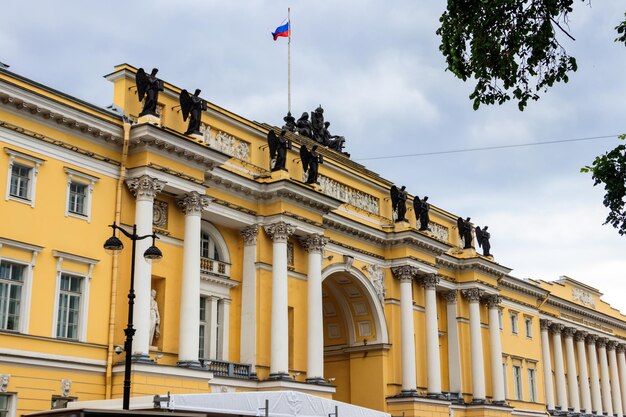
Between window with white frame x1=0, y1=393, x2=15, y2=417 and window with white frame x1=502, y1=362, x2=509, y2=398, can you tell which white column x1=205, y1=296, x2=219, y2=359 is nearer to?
window with white frame x1=0, y1=393, x2=15, y2=417

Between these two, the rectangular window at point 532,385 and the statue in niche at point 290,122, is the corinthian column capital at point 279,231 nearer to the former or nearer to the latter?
the statue in niche at point 290,122

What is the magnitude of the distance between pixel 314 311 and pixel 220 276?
12.9 ft

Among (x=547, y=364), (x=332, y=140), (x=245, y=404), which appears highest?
(x=332, y=140)

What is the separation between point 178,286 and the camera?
92.3ft

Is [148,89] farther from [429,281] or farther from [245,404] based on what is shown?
[429,281]

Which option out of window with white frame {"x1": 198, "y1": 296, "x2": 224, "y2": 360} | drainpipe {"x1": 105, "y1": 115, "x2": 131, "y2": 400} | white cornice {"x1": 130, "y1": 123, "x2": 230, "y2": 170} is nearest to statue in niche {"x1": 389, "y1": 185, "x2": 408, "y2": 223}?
window with white frame {"x1": 198, "y1": 296, "x2": 224, "y2": 360}

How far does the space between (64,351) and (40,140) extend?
582 centimetres

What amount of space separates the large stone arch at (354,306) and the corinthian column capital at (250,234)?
18.8 feet

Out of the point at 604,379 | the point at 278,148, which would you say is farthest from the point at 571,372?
the point at 278,148

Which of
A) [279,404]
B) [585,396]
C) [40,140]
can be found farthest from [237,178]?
[585,396]

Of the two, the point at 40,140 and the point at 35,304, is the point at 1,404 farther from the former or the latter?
the point at 40,140

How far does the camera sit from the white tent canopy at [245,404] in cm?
1983

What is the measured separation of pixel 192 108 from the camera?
28.8 m

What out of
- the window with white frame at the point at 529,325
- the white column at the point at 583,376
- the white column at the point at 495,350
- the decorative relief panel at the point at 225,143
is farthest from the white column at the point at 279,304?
the white column at the point at 583,376
